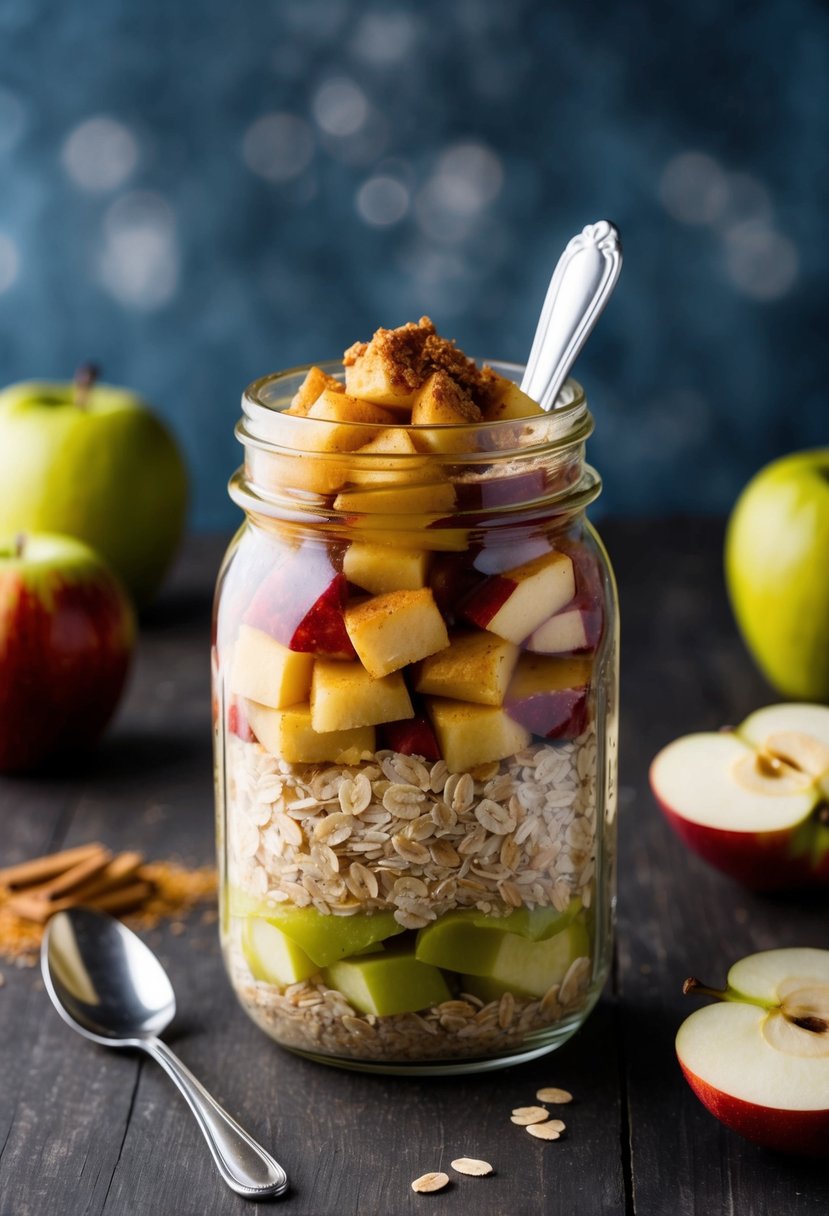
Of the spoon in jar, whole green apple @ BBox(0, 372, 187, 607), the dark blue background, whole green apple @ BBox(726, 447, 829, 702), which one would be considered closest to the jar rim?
the spoon in jar

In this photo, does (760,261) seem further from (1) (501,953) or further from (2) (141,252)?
(1) (501,953)

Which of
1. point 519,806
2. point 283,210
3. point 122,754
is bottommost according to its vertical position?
point 122,754

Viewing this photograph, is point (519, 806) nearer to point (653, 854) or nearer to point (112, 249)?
point (653, 854)

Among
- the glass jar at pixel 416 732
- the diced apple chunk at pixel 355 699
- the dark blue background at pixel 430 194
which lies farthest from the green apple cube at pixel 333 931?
the dark blue background at pixel 430 194

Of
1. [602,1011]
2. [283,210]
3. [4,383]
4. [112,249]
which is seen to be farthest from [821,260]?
[602,1011]

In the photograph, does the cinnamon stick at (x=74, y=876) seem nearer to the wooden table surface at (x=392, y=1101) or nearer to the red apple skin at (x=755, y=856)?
the wooden table surface at (x=392, y=1101)

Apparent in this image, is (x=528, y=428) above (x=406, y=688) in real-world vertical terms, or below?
above

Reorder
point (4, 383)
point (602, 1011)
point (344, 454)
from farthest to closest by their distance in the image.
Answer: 1. point (4, 383)
2. point (602, 1011)
3. point (344, 454)
